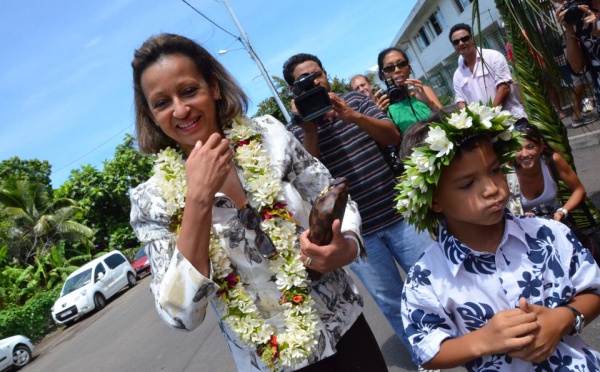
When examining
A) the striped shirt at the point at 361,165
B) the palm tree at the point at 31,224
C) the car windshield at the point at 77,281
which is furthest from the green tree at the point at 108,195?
the striped shirt at the point at 361,165

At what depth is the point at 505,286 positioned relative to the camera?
68.1 inches

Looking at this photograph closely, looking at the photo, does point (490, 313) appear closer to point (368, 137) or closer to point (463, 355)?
point (463, 355)

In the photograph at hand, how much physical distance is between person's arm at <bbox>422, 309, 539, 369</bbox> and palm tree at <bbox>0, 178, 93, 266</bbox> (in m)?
23.1

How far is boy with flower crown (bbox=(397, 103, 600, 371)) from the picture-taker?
163cm

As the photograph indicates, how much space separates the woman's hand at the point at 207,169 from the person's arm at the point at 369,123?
1.25 metres

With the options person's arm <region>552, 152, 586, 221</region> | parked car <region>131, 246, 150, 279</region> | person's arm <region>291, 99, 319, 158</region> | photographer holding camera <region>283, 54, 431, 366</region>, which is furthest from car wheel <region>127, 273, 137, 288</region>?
person's arm <region>552, 152, 586, 221</region>

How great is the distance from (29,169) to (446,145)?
127ft

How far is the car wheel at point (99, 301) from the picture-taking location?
17111 mm

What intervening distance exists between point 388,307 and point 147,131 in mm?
1923

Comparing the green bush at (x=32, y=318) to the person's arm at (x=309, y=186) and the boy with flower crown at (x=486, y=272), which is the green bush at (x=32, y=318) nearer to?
the person's arm at (x=309, y=186)

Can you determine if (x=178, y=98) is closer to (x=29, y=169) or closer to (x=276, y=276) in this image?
(x=276, y=276)

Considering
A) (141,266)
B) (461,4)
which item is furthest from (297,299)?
(141,266)

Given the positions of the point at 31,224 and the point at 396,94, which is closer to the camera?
the point at 396,94

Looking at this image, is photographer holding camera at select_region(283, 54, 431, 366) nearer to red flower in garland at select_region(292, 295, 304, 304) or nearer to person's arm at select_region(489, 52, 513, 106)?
red flower in garland at select_region(292, 295, 304, 304)
